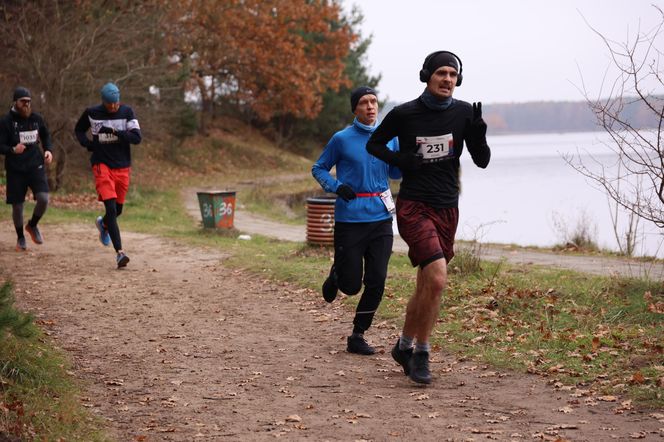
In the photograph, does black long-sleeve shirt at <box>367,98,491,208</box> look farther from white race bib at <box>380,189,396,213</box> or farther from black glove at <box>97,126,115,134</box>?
black glove at <box>97,126,115,134</box>

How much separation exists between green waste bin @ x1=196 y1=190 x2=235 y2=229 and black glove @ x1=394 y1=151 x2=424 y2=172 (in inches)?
438

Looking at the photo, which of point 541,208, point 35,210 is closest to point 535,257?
point 35,210

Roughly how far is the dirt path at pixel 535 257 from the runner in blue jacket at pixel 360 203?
3.29 m

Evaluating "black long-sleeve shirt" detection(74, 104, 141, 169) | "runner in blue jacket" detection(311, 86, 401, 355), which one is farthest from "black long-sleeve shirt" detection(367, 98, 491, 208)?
"black long-sleeve shirt" detection(74, 104, 141, 169)

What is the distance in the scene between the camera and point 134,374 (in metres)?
7.19

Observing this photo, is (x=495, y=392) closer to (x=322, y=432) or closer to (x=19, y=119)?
(x=322, y=432)

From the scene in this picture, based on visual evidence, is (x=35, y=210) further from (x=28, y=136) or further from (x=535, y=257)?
(x=535, y=257)

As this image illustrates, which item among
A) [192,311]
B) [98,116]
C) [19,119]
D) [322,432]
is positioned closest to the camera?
[322,432]

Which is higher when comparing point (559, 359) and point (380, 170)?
point (380, 170)

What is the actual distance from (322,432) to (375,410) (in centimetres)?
56

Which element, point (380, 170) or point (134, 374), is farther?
point (380, 170)

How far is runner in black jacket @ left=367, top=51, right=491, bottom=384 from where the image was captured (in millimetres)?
6656

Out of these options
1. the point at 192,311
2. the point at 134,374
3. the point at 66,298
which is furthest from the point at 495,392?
the point at 66,298

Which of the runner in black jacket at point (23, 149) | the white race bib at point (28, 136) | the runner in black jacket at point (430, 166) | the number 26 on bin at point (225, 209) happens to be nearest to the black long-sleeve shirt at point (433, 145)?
the runner in black jacket at point (430, 166)
